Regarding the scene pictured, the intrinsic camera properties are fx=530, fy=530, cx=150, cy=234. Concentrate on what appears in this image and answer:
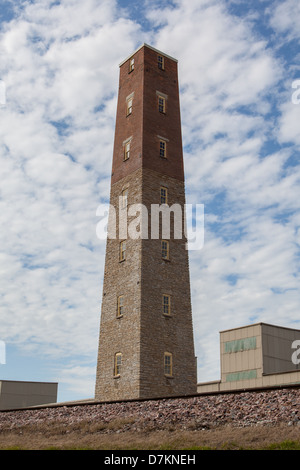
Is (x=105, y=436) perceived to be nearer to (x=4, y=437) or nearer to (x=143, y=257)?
(x=4, y=437)

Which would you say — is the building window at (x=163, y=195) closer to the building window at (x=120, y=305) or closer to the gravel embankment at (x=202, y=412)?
the building window at (x=120, y=305)

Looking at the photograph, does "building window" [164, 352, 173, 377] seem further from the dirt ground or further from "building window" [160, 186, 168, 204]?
the dirt ground

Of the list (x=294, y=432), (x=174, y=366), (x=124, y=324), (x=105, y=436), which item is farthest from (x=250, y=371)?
(x=294, y=432)

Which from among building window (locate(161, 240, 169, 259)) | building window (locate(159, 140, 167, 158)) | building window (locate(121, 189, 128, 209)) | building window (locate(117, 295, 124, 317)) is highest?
building window (locate(159, 140, 167, 158))

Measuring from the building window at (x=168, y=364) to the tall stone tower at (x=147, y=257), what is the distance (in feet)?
0.22

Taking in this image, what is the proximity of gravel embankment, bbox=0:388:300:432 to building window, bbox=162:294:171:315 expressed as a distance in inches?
450

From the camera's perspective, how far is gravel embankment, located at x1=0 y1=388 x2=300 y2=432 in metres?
17.5

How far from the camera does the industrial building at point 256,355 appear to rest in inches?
1719

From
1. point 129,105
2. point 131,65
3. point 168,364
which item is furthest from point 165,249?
point 131,65

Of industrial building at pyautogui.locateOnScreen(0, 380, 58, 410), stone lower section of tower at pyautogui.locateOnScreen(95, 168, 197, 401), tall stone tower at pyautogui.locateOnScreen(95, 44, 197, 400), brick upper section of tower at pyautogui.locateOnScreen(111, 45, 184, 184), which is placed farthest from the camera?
industrial building at pyautogui.locateOnScreen(0, 380, 58, 410)

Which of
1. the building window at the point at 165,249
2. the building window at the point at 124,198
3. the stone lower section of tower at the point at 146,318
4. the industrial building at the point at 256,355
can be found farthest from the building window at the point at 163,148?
the industrial building at the point at 256,355

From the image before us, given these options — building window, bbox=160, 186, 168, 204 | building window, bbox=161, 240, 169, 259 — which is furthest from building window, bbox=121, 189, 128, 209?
building window, bbox=161, 240, 169, 259

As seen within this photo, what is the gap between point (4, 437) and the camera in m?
24.7
